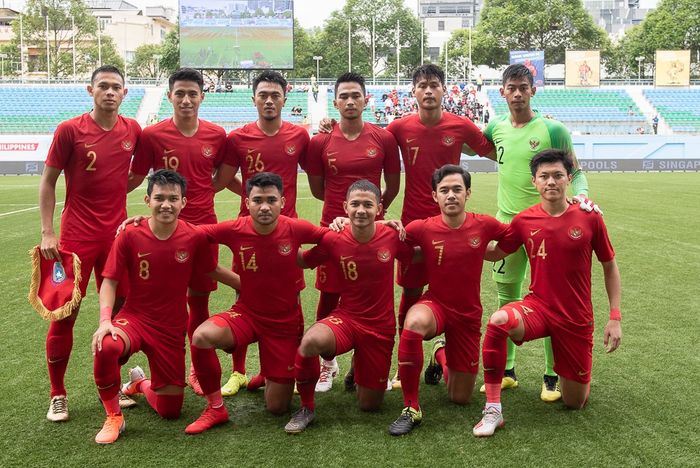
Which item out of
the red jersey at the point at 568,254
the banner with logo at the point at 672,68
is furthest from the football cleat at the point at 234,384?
the banner with logo at the point at 672,68

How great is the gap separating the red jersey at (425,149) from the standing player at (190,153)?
54.1 inches

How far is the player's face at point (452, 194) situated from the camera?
14.1ft

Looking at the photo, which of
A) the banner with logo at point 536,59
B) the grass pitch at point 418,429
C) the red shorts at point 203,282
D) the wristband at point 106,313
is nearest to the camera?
the grass pitch at point 418,429

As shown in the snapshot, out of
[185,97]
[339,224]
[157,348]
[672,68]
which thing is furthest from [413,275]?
[672,68]

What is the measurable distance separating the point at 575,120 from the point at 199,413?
38.4m

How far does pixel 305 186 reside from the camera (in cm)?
2250

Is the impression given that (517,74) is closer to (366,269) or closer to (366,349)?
(366,269)

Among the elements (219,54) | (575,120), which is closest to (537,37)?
(575,120)

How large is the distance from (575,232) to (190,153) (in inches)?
105

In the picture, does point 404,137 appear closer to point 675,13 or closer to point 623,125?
point 623,125

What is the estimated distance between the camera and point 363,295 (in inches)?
174

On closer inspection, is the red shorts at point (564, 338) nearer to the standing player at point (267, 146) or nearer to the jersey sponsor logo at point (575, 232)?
the jersey sponsor logo at point (575, 232)

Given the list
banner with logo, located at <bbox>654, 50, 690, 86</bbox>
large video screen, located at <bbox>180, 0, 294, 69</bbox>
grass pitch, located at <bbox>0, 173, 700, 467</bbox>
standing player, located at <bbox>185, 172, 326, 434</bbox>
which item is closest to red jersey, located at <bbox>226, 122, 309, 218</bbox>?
standing player, located at <bbox>185, 172, 326, 434</bbox>

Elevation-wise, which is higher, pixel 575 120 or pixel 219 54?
pixel 219 54
